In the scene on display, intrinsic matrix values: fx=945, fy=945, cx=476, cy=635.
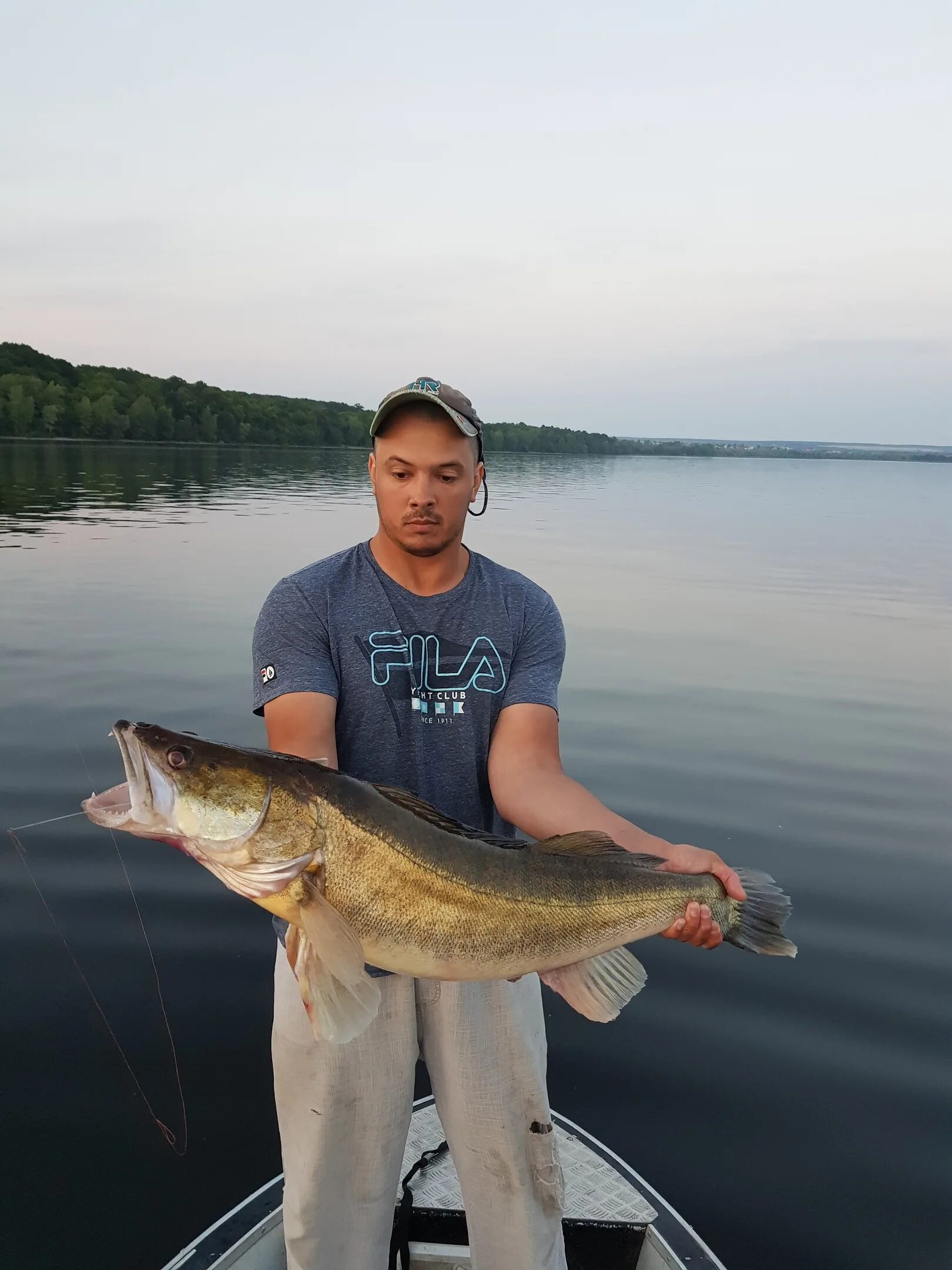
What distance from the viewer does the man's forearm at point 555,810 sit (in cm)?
320

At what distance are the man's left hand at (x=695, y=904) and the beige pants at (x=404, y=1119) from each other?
60cm

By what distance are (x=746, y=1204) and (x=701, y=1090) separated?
0.70m

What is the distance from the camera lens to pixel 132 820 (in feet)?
8.39

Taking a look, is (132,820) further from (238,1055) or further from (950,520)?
(950,520)

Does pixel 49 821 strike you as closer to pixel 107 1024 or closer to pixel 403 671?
pixel 107 1024

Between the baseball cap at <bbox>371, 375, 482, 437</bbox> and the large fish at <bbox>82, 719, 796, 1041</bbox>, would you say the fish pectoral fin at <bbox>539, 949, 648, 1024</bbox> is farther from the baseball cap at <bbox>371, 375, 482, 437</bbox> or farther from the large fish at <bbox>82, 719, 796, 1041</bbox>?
the baseball cap at <bbox>371, 375, 482, 437</bbox>

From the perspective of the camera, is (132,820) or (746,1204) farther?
(746,1204)

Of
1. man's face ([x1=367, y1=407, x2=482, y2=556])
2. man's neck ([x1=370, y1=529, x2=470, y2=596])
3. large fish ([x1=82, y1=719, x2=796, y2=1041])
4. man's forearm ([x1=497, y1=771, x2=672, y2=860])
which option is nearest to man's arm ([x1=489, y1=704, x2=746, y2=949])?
man's forearm ([x1=497, y1=771, x2=672, y2=860])

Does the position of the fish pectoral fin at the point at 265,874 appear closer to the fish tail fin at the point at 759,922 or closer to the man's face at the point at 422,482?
the man's face at the point at 422,482

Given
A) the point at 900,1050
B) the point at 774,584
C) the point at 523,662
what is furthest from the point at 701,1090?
the point at 774,584

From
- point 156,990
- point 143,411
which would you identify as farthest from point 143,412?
point 156,990

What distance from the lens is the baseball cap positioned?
3.34 m

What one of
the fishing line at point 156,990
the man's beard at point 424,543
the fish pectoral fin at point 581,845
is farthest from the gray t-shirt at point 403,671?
the fishing line at point 156,990

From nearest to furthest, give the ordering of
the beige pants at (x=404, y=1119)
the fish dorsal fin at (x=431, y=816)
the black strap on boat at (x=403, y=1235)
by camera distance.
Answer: the fish dorsal fin at (x=431, y=816) → the beige pants at (x=404, y=1119) → the black strap on boat at (x=403, y=1235)
